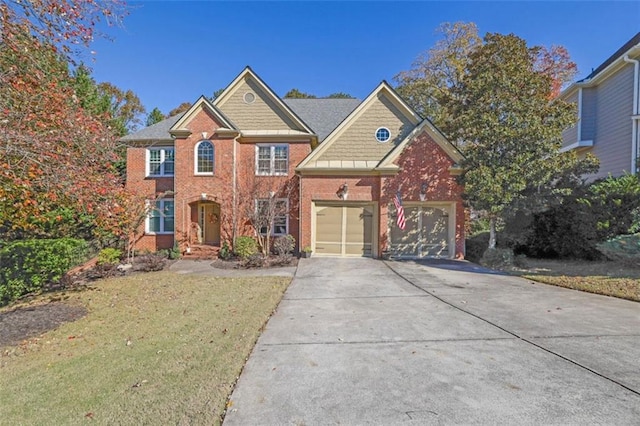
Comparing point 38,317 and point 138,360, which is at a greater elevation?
point 138,360

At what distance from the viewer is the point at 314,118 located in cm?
1781

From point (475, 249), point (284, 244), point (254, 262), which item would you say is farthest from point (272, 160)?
point (475, 249)

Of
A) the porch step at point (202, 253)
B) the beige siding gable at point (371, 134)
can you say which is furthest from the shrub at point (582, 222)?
the porch step at point (202, 253)

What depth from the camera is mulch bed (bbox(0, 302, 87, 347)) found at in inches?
232

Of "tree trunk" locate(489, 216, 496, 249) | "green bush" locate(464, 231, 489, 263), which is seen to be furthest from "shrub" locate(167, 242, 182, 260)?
"tree trunk" locate(489, 216, 496, 249)

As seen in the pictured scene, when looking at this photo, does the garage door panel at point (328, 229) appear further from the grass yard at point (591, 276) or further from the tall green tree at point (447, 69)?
the tall green tree at point (447, 69)

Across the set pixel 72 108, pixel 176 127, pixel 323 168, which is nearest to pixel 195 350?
pixel 72 108

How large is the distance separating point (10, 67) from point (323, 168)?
33.0 feet

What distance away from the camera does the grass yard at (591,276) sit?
298 inches

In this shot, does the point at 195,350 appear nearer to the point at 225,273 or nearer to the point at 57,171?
the point at 57,171

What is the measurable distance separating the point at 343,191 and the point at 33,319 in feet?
35.4

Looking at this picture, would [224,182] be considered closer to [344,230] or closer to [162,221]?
[162,221]

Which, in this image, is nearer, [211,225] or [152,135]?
[152,135]

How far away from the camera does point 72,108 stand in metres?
7.07
